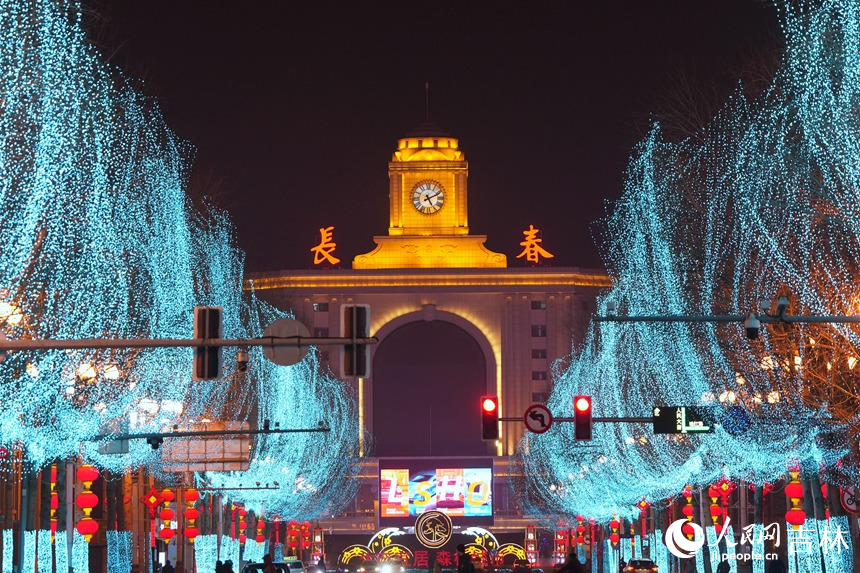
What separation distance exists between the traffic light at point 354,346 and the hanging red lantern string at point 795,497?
22.7m

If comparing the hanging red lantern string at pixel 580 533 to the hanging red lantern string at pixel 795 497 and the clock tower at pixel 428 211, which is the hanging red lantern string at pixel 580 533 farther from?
the hanging red lantern string at pixel 795 497

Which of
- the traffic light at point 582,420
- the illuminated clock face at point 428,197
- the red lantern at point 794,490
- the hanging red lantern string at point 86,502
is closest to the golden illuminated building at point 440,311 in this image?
the illuminated clock face at point 428,197

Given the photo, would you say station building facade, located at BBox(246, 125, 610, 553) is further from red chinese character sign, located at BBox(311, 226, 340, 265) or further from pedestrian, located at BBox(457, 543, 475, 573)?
pedestrian, located at BBox(457, 543, 475, 573)

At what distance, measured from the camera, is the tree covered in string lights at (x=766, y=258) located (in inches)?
1324

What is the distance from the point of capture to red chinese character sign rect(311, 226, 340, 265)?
135 meters

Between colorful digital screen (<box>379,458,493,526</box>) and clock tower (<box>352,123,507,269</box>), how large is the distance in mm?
27216

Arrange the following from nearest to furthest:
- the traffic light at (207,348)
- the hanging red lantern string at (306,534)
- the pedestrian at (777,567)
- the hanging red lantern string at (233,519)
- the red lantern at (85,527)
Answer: the traffic light at (207,348) → the red lantern at (85,527) → the pedestrian at (777,567) → the hanging red lantern string at (233,519) → the hanging red lantern string at (306,534)

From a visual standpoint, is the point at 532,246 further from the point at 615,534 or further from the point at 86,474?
the point at 86,474

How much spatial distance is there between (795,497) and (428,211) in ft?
324

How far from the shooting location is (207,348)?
2395 centimetres

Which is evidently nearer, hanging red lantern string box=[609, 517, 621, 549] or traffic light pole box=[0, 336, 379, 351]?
traffic light pole box=[0, 336, 379, 351]

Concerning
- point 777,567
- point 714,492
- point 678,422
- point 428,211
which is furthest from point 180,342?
point 428,211

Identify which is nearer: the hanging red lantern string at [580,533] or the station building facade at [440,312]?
the hanging red lantern string at [580,533]

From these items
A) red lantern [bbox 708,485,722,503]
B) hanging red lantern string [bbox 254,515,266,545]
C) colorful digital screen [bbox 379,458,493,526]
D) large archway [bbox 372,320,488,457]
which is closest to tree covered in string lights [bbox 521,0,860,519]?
red lantern [bbox 708,485,722,503]
